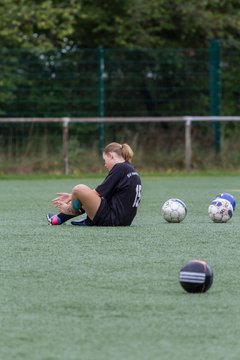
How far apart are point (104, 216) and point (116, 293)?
14.1ft

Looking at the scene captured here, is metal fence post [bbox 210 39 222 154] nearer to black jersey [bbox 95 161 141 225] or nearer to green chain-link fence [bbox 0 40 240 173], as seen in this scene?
green chain-link fence [bbox 0 40 240 173]

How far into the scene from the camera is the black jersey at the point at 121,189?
36.6ft

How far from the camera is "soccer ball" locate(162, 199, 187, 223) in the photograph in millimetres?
12188

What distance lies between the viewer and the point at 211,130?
2578 cm

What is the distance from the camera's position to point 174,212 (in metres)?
12.2

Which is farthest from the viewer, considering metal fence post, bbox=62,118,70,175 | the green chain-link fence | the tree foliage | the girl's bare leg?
the tree foliage

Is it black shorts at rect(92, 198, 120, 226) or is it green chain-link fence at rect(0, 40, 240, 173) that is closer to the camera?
black shorts at rect(92, 198, 120, 226)

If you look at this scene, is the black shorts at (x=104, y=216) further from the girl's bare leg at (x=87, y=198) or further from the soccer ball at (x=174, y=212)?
the soccer ball at (x=174, y=212)

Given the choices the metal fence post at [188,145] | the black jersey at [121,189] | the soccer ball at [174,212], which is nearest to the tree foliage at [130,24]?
the metal fence post at [188,145]

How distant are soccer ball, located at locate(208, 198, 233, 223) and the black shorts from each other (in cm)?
128

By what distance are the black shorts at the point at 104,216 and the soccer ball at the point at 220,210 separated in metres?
1.28

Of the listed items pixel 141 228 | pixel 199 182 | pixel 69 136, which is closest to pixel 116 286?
pixel 141 228

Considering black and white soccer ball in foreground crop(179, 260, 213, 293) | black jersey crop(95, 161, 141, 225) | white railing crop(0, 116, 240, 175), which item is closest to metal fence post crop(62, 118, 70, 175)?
white railing crop(0, 116, 240, 175)

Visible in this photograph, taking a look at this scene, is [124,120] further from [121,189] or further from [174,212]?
[121,189]
